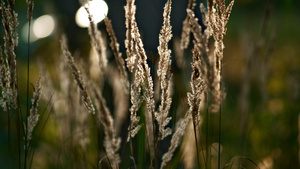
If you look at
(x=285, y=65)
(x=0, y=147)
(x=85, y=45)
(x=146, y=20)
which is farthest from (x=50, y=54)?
(x=285, y=65)

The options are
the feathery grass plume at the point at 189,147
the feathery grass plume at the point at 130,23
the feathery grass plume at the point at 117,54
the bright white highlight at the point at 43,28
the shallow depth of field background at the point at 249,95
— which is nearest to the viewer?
the feathery grass plume at the point at 130,23

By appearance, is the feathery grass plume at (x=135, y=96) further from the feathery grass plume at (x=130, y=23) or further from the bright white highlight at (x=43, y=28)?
the bright white highlight at (x=43, y=28)

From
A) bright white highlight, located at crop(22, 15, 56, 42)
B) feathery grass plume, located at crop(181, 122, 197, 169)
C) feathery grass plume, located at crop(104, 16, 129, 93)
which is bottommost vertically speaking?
feathery grass plume, located at crop(181, 122, 197, 169)

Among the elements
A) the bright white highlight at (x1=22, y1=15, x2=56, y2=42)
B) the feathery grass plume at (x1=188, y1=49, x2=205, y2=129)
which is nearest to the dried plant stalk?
the feathery grass plume at (x1=188, y1=49, x2=205, y2=129)

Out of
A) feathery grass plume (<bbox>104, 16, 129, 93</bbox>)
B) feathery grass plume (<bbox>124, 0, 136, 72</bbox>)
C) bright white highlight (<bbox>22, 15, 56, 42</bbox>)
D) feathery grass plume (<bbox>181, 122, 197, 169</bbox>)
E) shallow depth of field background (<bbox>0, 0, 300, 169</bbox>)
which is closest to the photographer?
feathery grass plume (<bbox>124, 0, 136, 72</bbox>)

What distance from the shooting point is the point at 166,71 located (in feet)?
3.61

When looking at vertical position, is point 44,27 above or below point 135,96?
above

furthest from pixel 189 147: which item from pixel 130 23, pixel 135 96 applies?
pixel 130 23

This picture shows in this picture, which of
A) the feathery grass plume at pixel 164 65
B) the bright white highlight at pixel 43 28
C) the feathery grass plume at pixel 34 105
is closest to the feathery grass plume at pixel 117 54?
the feathery grass plume at pixel 164 65

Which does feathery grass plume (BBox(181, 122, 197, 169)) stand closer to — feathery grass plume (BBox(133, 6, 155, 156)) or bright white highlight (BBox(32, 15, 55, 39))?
feathery grass plume (BBox(133, 6, 155, 156))

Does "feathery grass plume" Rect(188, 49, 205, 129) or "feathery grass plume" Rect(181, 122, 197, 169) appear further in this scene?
"feathery grass plume" Rect(181, 122, 197, 169)

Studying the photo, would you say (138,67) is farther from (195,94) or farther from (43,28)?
(43,28)

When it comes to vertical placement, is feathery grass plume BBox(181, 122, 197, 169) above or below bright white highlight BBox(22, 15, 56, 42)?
below

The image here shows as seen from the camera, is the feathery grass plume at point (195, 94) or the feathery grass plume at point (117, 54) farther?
the feathery grass plume at point (117, 54)
